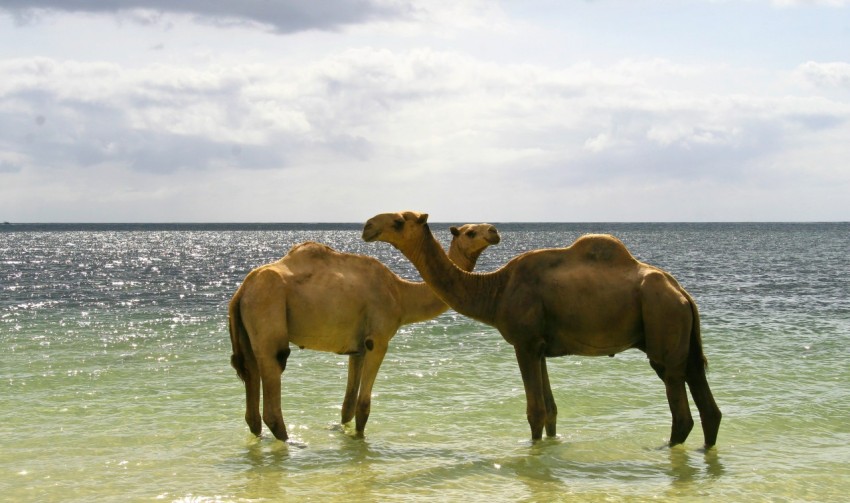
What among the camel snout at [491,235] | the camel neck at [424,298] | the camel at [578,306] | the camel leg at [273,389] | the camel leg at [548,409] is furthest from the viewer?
the camel neck at [424,298]

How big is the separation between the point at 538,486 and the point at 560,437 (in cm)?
220

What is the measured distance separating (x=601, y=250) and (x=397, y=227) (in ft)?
7.41

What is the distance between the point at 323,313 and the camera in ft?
33.2

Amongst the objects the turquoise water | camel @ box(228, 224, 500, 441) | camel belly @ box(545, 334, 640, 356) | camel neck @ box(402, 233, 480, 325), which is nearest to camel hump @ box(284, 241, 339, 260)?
camel @ box(228, 224, 500, 441)

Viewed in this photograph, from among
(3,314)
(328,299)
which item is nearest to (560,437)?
(328,299)

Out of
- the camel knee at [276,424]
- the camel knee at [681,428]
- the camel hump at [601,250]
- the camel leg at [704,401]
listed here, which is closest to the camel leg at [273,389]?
→ the camel knee at [276,424]

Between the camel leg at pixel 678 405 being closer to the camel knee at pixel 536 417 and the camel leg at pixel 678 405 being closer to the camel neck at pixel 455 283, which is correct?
the camel knee at pixel 536 417

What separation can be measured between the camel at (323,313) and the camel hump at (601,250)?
45.6 inches

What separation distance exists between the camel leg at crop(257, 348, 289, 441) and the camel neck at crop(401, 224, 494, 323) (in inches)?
71.5

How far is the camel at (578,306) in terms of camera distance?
924cm

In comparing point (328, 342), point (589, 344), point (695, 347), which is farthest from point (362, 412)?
point (695, 347)

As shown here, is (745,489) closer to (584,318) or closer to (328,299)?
(584,318)

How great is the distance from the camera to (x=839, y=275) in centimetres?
4991

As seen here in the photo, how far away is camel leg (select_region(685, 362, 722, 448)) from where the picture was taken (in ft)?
31.4
